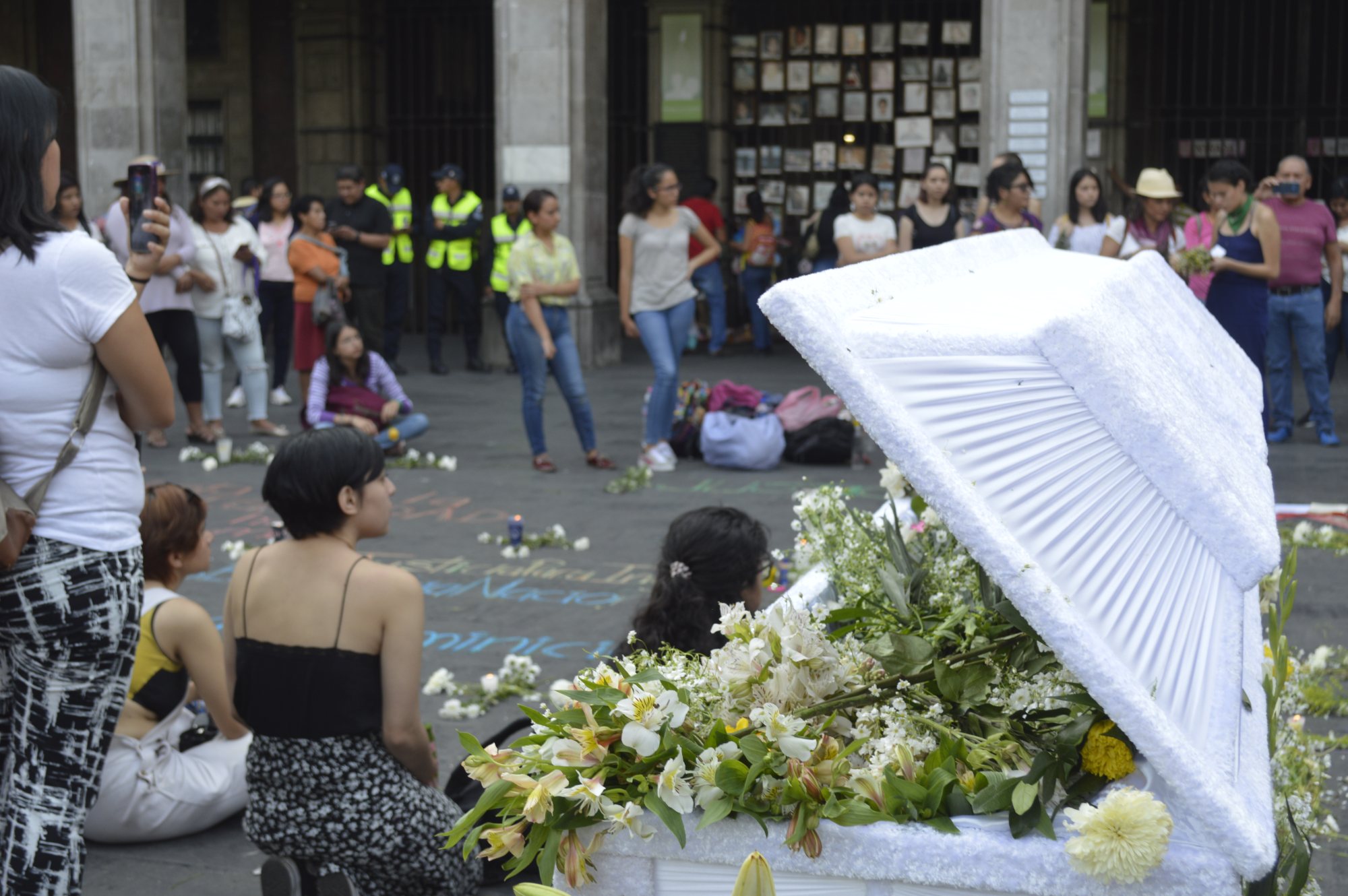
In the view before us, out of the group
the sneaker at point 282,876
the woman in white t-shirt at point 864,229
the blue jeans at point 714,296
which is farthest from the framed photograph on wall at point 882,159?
the sneaker at point 282,876

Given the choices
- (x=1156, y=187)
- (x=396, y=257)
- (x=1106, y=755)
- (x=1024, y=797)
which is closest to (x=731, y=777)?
(x=1024, y=797)

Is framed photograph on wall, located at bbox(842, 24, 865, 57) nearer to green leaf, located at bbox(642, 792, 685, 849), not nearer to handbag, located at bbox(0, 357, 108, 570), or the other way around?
handbag, located at bbox(0, 357, 108, 570)

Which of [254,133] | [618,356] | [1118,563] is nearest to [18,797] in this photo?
[1118,563]

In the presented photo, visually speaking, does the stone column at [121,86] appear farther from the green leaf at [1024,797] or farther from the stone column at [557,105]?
the green leaf at [1024,797]

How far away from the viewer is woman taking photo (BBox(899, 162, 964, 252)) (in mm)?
10609

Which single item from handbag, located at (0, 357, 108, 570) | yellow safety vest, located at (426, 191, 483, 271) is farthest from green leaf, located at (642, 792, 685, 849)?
yellow safety vest, located at (426, 191, 483, 271)

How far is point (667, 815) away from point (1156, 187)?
8.86 m

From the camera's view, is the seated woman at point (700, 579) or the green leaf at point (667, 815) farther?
the seated woman at point (700, 579)

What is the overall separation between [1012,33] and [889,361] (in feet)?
37.2

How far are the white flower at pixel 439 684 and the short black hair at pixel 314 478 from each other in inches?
67.8

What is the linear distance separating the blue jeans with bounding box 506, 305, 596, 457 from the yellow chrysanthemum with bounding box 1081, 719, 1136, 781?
23.8 feet

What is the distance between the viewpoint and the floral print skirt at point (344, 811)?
335 cm

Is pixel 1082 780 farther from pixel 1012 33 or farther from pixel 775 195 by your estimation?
pixel 775 195

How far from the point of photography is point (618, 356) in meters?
15.1
